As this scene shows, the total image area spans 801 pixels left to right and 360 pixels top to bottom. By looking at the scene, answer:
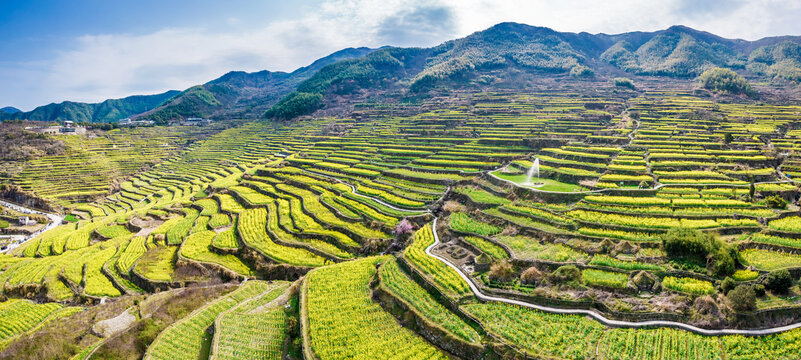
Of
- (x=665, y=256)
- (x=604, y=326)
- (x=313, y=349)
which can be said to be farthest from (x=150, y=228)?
(x=665, y=256)

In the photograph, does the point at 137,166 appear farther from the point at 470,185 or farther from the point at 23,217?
the point at 470,185

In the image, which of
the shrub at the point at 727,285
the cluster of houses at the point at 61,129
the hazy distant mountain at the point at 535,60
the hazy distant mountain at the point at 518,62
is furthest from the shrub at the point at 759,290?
the cluster of houses at the point at 61,129

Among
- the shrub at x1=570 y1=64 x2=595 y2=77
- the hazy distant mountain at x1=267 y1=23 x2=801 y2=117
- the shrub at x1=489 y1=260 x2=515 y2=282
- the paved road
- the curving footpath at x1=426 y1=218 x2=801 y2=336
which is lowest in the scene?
the paved road

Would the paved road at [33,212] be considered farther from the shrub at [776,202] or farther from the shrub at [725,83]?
the shrub at [725,83]

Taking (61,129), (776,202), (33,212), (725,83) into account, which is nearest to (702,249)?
(776,202)

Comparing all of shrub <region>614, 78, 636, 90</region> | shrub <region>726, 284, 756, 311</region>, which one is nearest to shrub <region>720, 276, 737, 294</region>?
shrub <region>726, 284, 756, 311</region>

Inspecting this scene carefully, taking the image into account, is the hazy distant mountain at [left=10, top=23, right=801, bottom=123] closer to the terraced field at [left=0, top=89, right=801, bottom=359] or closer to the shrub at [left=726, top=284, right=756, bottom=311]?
the terraced field at [left=0, top=89, right=801, bottom=359]
